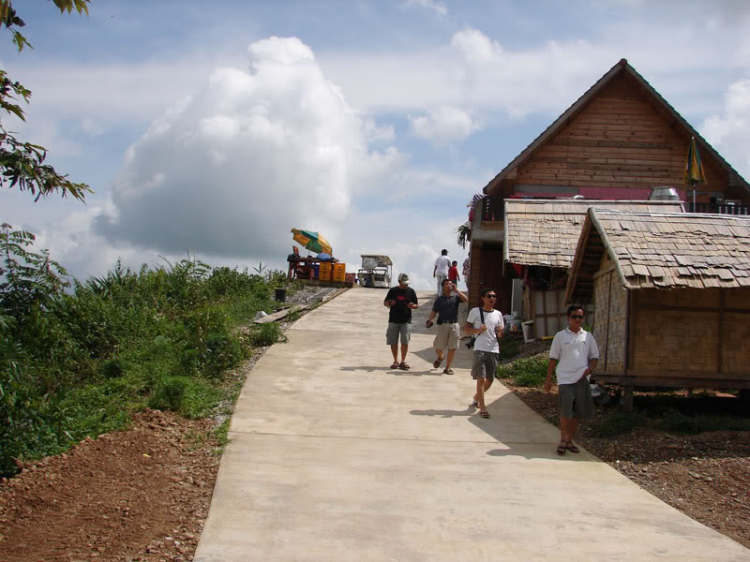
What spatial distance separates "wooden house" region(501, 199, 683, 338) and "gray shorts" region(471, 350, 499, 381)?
451 cm

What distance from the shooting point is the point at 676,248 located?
9352 millimetres

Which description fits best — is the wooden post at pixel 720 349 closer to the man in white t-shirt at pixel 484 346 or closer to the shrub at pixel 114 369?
the man in white t-shirt at pixel 484 346

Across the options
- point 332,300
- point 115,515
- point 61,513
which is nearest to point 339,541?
point 115,515

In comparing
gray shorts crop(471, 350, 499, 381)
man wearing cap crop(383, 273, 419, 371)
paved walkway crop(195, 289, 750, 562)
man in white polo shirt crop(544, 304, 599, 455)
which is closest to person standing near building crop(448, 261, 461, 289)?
man wearing cap crop(383, 273, 419, 371)

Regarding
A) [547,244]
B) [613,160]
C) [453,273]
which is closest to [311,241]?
[453,273]

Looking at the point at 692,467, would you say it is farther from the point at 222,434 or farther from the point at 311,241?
the point at 311,241

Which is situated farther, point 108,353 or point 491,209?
point 491,209

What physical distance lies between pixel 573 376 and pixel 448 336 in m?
4.37

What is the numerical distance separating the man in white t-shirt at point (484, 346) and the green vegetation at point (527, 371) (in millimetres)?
2333

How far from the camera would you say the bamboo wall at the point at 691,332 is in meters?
9.69

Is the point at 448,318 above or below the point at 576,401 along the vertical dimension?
above

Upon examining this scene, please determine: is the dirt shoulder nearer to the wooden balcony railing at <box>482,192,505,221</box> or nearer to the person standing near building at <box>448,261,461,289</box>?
the wooden balcony railing at <box>482,192,505,221</box>

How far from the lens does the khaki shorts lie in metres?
12.7

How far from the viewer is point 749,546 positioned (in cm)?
566
